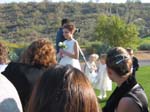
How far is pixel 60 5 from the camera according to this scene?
98125 mm

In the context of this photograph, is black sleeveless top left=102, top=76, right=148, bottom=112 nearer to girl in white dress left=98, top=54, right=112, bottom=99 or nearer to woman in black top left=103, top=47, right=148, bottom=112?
woman in black top left=103, top=47, right=148, bottom=112

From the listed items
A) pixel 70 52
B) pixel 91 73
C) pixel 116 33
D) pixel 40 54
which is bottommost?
pixel 116 33

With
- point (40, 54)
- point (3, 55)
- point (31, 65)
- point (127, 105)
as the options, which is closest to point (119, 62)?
point (127, 105)

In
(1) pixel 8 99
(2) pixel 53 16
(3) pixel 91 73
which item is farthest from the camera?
(2) pixel 53 16

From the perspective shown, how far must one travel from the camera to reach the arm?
5.08 m

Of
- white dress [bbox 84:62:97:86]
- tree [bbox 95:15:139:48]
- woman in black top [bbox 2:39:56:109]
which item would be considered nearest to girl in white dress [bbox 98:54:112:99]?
white dress [bbox 84:62:97:86]

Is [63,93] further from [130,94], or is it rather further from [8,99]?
[130,94]

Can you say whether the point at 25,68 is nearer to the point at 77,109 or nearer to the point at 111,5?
the point at 77,109

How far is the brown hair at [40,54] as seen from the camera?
235 inches

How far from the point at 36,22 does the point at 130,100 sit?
84222mm

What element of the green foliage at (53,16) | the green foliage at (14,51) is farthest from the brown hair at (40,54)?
the green foliage at (53,16)

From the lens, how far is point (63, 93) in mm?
2812

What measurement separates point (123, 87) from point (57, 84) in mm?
2579

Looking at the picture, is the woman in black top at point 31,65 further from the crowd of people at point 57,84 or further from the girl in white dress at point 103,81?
the girl in white dress at point 103,81
